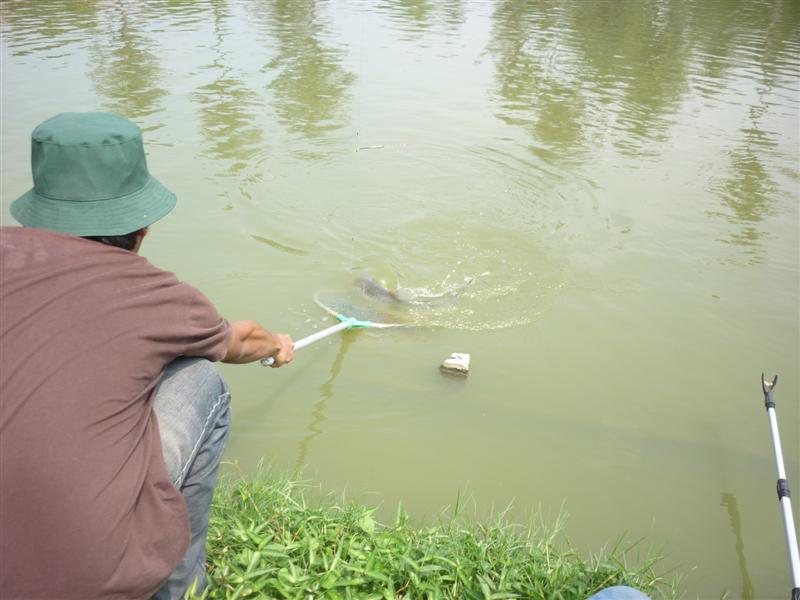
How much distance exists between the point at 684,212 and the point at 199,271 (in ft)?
12.7

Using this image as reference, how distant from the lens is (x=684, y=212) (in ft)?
18.4

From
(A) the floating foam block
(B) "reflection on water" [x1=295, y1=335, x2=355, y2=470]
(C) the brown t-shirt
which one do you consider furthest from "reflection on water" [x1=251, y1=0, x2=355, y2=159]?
(C) the brown t-shirt

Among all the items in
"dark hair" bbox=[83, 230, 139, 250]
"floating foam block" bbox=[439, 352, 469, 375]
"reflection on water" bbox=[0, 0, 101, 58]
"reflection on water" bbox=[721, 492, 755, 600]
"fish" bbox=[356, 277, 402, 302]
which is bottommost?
"reflection on water" bbox=[721, 492, 755, 600]

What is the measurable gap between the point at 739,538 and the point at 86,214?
2781 millimetres

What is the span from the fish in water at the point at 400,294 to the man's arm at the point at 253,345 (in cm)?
189

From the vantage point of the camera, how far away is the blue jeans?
1857mm

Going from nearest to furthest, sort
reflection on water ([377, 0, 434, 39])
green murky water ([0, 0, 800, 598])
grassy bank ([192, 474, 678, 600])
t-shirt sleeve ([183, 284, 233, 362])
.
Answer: t-shirt sleeve ([183, 284, 233, 362]) < grassy bank ([192, 474, 678, 600]) < green murky water ([0, 0, 800, 598]) < reflection on water ([377, 0, 434, 39])

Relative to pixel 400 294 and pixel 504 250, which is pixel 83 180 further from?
pixel 504 250

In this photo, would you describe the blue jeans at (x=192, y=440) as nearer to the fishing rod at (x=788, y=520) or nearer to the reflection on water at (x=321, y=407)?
the reflection on water at (x=321, y=407)

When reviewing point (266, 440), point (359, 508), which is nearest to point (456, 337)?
point (266, 440)

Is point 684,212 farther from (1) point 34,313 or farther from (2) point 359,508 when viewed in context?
(1) point 34,313

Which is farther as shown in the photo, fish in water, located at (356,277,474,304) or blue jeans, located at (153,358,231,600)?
fish in water, located at (356,277,474,304)

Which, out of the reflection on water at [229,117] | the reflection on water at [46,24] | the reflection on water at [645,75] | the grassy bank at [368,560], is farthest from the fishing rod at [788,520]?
the reflection on water at [46,24]

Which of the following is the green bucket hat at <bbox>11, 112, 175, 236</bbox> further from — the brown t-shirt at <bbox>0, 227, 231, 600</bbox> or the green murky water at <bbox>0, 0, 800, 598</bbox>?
the green murky water at <bbox>0, 0, 800, 598</bbox>
